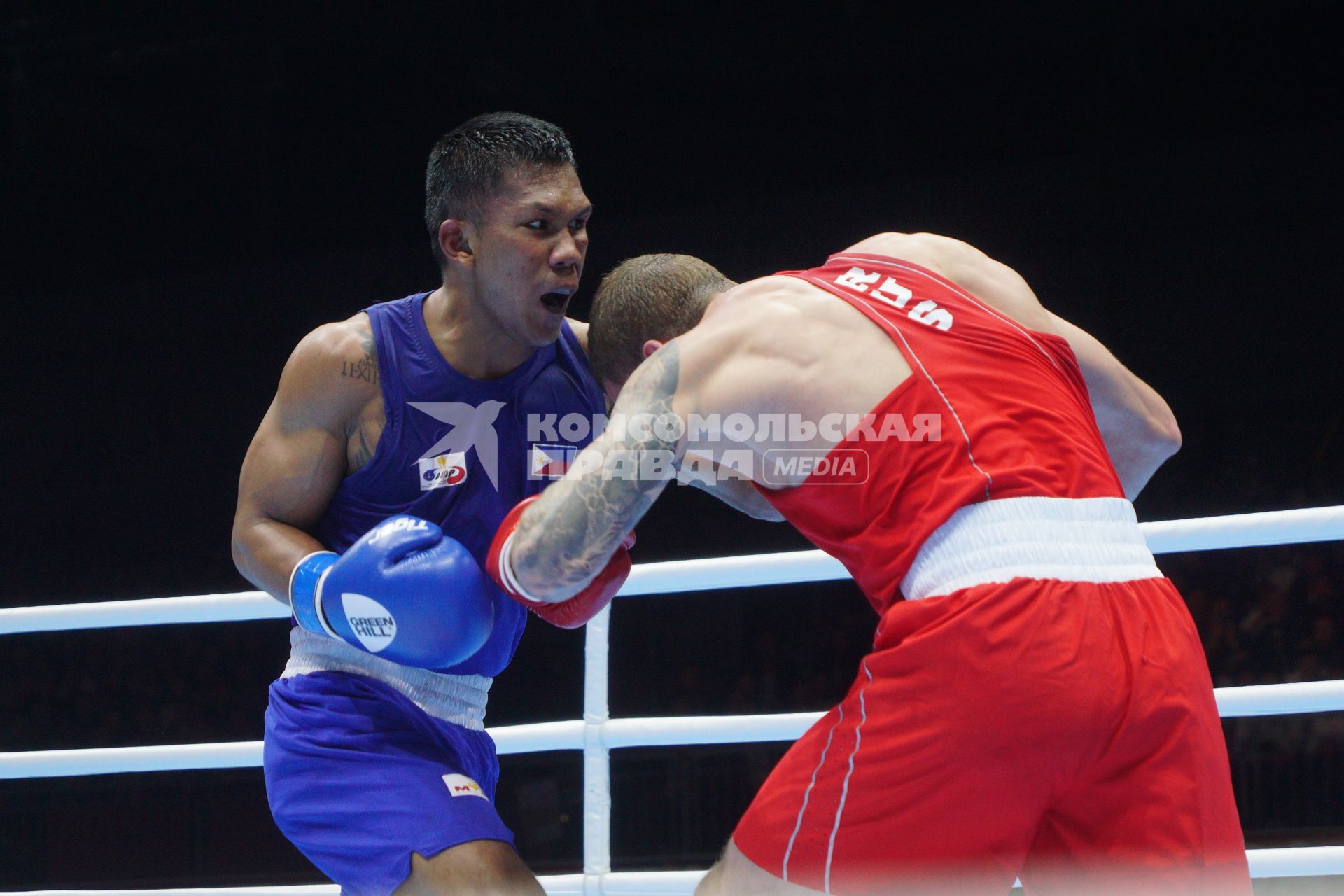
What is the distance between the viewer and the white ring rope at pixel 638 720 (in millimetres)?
2135

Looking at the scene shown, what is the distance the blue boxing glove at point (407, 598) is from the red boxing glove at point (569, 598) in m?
0.09

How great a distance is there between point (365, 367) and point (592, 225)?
5883 millimetres

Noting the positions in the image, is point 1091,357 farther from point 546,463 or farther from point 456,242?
point 456,242

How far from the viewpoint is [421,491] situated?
87.0 inches

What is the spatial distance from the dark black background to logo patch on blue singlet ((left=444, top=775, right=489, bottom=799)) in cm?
381

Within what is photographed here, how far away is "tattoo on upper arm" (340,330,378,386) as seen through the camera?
222 centimetres

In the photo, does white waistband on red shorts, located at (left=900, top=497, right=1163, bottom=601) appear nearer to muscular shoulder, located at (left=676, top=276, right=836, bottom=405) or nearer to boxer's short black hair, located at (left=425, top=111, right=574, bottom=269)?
muscular shoulder, located at (left=676, top=276, right=836, bottom=405)

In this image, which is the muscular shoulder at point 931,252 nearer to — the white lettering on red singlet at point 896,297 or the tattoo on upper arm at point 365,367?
the white lettering on red singlet at point 896,297

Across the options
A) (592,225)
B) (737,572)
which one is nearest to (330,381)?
(737,572)

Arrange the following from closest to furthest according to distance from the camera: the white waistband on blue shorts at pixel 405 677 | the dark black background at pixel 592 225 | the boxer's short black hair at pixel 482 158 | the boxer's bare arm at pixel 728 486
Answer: the boxer's bare arm at pixel 728 486 → the white waistband on blue shorts at pixel 405 677 → the boxer's short black hair at pixel 482 158 → the dark black background at pixel 592 225

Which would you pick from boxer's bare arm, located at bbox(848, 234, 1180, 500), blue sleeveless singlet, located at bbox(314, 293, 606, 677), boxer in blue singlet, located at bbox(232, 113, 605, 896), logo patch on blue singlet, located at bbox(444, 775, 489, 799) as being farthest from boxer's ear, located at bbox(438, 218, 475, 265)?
logo patch on blue singlet, located at bbox(444, 775, 489, 799)

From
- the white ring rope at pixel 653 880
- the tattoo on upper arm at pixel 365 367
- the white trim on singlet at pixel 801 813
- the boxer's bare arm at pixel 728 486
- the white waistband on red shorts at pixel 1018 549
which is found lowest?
the white ring rope at pixel 653 880

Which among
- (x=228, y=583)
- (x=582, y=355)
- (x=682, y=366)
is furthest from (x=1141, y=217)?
(x=228, y=583)

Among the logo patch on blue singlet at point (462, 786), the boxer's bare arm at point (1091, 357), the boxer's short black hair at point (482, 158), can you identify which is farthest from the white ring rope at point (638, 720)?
the boxer's short black hair at point (482, 158)
